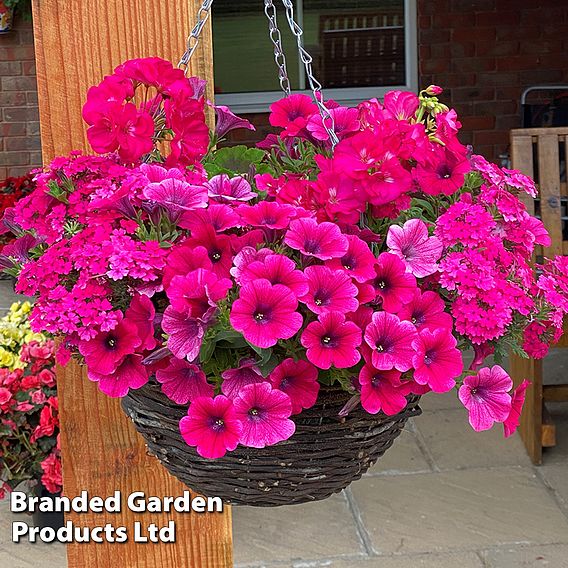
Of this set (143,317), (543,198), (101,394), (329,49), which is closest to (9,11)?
(329,49)

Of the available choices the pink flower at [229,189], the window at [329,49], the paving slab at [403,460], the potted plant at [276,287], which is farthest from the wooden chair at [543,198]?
the window at [329,49]

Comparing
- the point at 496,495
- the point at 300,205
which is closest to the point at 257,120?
the point at 496,495

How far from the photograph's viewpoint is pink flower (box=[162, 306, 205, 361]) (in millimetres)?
916

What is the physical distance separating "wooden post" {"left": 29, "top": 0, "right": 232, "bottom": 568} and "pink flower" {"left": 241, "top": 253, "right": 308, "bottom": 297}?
591 millimetres

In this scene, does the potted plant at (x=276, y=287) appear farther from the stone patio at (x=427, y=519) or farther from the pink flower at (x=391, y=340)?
the stone patio at (x=427, y=519)

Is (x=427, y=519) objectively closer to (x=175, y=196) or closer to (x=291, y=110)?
(x=291, y=110)

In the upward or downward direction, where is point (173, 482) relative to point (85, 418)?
downward

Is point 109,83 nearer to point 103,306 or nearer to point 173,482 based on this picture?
point 103,306

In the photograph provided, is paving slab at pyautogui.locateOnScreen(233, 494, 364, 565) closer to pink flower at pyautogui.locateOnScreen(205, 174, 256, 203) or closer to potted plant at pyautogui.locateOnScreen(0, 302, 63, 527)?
potted plant at pyautogui.locateOnScreen(0, 302, 63, 527)

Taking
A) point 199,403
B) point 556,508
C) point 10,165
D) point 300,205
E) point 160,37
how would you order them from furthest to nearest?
point 10,165 → point 556,508 → point 160,37 → point 300,205 → point 199,403

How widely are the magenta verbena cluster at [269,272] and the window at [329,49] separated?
17.1 feet

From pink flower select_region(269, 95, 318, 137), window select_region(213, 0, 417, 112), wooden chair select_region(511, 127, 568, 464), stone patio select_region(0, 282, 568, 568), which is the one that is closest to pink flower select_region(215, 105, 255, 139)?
pink flower select_region(269, 95, 318, 137)

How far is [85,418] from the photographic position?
1479 mm

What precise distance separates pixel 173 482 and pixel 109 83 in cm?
69
